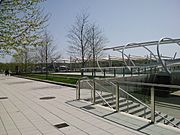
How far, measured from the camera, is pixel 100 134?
434 centimetres

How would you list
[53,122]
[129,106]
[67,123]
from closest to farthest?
1. [67,123]
2. [53,122]
3. [129,106]

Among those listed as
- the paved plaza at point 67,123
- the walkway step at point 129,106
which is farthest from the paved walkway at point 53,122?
the walkway step at point 129,106

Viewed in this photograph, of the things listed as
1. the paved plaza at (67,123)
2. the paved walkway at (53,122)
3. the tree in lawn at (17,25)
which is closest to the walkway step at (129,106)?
the paved plaza at (67,123)

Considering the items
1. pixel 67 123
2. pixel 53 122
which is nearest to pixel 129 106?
pixel 67 123

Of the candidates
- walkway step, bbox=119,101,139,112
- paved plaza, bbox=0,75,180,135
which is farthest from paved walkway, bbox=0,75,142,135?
walkway step, bbox=119,101,139,112

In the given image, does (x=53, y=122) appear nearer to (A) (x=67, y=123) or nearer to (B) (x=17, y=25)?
(A) (x=67, y=123)

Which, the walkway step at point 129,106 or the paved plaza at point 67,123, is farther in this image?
the walkway step at point 129,106

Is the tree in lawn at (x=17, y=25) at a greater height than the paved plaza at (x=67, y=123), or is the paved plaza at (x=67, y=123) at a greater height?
the tree in lawn at (x=17, y=25)

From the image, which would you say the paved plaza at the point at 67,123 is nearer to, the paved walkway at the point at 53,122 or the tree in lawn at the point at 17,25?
the paved walkway at the point at 53,122

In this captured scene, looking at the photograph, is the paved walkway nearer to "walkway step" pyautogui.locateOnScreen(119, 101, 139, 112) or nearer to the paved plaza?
the paved plaza

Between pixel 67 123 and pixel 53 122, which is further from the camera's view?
pixel 53 122

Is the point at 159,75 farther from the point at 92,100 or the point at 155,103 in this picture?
the point at 155,103

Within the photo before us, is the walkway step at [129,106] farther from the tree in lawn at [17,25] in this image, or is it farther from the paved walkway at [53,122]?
the tree in lawn at [17,25]

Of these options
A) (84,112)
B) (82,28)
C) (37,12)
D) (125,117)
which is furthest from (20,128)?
(82,28)
